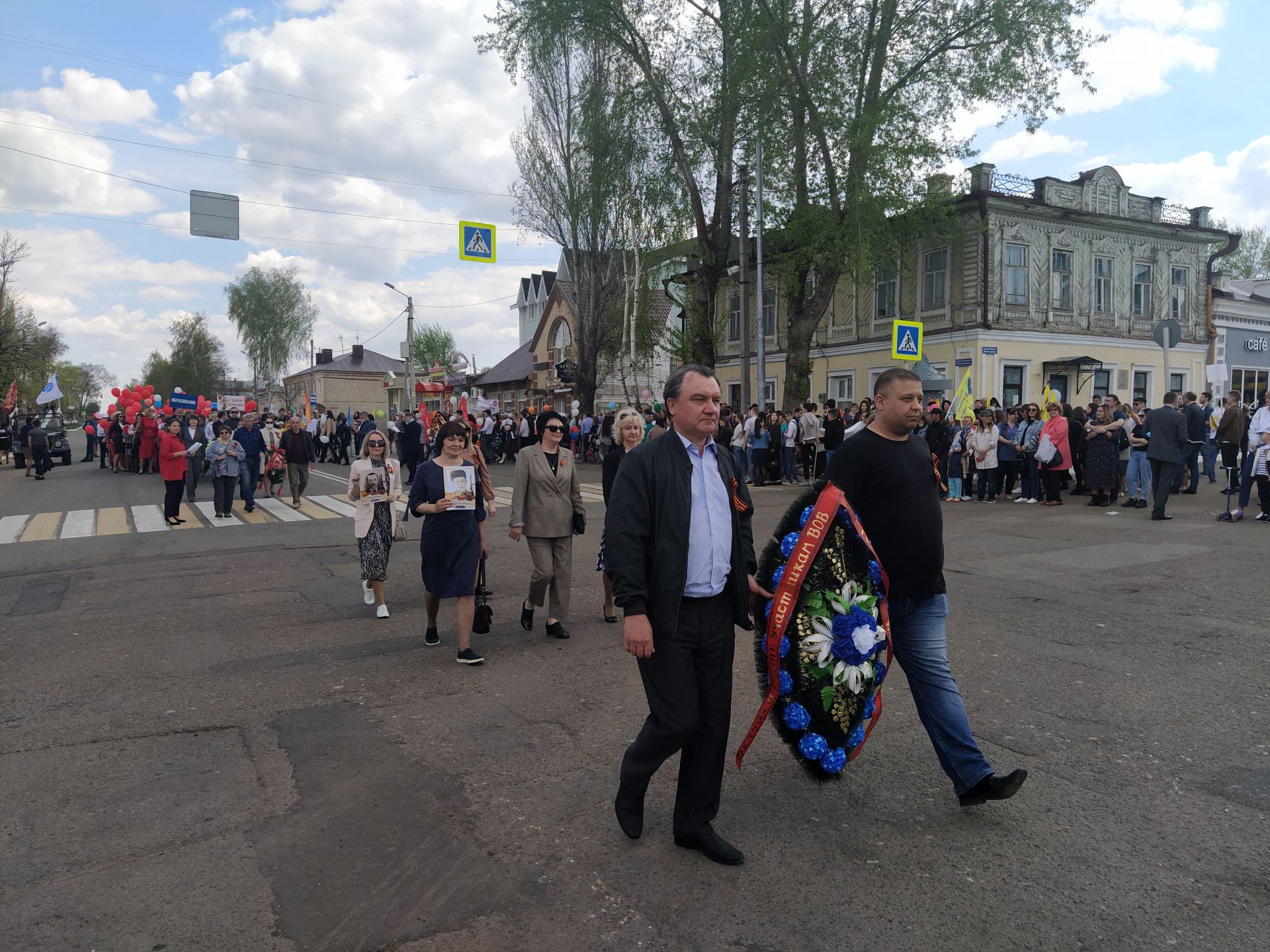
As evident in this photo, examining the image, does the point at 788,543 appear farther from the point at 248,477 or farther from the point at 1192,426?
the point at 248,477

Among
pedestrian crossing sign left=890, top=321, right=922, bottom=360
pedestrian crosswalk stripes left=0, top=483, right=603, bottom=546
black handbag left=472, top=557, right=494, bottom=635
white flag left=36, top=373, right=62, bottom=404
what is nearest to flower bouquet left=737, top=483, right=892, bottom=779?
black handbag left=472, top=557, right=494, bottom=635

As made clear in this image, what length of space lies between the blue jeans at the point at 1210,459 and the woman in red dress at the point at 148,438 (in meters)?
26.2

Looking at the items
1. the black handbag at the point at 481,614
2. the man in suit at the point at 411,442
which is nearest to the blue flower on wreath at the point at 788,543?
the black handbag at the point at 481,614

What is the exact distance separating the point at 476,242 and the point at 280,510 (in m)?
7.55

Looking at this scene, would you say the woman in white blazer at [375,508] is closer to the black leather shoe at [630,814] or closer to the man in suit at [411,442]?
the black leather shoe at [630,814]

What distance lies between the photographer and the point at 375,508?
8047 mm

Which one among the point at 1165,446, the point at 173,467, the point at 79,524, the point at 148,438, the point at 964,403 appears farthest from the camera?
the point at 148,438

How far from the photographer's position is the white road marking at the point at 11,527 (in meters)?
13.9

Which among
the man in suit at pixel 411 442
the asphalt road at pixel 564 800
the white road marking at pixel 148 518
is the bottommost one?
the asphalt road at pixel 564 800

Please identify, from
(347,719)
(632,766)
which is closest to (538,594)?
(347,719)

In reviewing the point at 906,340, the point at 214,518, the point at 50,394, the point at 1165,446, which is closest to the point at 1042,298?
the point at 906,340

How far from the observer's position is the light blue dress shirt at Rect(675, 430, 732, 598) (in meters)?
3.49

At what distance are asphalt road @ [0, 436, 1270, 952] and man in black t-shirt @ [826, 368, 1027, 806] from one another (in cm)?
26

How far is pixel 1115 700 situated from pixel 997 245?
86.4 ft
